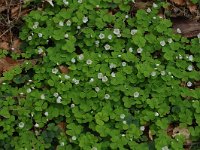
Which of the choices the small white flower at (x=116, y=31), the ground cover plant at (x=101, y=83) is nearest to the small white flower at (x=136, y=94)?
the ground cover plant at (x=101, y=83)

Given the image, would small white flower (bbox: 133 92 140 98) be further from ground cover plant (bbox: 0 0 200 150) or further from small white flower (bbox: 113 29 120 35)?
small white flower (bbox: 113 29 120 35)

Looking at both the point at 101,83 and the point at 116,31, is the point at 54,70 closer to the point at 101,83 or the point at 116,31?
the point at 101,83

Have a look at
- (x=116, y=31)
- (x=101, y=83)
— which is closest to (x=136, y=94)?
(x=101, y=83)

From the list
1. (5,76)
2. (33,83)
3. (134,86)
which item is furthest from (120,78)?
(5,76)

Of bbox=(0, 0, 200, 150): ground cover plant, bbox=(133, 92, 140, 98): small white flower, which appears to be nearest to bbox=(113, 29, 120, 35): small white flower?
bbox=(0, 0, 200, 150): ground cover plant

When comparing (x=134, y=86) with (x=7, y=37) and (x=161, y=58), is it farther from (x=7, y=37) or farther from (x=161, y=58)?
(x=7, y=37)

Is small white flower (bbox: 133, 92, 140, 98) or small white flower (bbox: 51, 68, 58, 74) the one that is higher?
small white flower (bbox: 133, 92, 140, 98)

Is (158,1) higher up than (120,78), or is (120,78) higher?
(158,1)

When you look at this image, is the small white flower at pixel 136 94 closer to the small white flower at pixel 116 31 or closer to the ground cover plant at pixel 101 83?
the ground cover plant at pixel 101 83

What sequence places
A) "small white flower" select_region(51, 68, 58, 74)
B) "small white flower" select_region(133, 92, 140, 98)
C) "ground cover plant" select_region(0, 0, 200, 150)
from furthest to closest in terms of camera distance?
1. "small white flower" select_region(51, 68, 58, 74)
2. "small white flower" select_region(133, 92, 140, 98)
3. "ground cover plant" select_region(0, 0, 200, 150)
